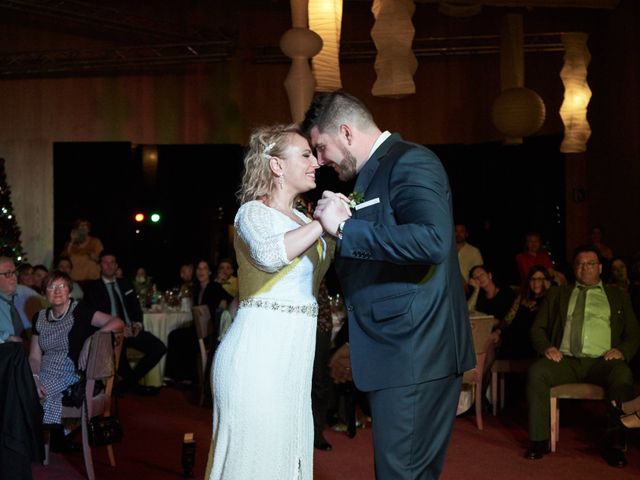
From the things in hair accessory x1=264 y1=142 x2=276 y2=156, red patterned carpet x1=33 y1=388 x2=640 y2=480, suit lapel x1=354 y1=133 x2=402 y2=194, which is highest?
hair accessory x1=264 y1=142 x2=276 y2=156

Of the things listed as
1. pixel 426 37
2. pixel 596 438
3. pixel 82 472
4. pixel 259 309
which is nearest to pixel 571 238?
pixel 426 37

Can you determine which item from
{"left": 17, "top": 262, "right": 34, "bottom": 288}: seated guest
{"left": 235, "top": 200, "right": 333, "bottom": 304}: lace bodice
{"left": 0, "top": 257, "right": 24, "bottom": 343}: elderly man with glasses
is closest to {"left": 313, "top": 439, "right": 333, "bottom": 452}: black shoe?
{"left": 0, "top": 257, "right": 24, "bottom": 343}: elderly man with glasses

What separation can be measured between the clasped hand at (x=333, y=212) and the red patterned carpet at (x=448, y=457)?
9.24ft

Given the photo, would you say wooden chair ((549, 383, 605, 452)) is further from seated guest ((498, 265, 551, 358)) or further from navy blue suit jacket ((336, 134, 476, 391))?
navy blue suit jacket ((336, 134, 476, 391))

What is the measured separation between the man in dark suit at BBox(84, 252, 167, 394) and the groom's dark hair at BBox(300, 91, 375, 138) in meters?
5.54

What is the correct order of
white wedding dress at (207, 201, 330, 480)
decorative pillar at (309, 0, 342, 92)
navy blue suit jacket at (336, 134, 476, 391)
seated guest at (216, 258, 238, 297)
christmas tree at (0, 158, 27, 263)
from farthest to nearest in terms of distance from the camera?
christmas tree at (0, 158, 27, 263), seated guest at (216, 258, 238, 297), decorative pillar at (309, 0, 342, 92), white wedding dress at (207, 201, 330, 480), navy blue suit jacket at (336, 134, 476, 391)

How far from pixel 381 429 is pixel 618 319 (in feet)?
12.5

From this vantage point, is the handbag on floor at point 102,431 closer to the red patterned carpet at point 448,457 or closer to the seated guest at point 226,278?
the red patterned carpet at point 448,457

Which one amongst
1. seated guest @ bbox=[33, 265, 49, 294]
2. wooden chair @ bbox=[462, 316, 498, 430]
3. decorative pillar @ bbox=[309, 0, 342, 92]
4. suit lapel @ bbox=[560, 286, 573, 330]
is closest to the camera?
suit lapel @ bbox=[560, 286, 573, 330]

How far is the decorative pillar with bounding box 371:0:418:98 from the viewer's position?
6355 millimetres

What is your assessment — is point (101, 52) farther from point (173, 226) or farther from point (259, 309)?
point (259, 309)

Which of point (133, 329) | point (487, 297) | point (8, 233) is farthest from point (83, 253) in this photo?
point (487, 297)

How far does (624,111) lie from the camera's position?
10.9 m

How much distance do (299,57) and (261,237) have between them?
4.06m
